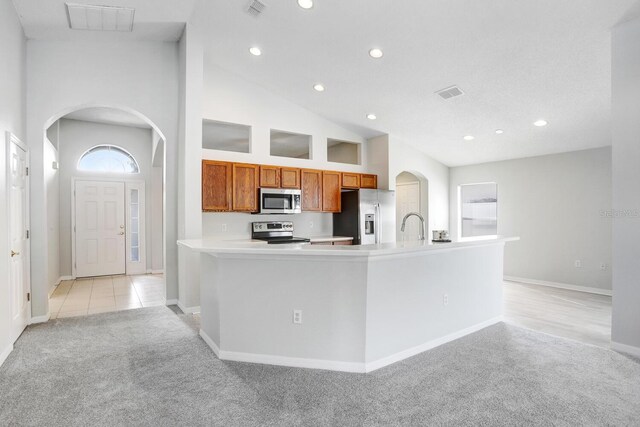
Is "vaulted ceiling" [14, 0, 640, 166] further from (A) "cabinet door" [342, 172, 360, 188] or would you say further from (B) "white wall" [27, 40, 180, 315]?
(A) "cabinet door" [342, 172, 360, 188]

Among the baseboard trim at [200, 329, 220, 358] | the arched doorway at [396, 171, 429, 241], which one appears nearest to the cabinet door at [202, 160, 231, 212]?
the baseboard trim at [200, 329, 220, 358]

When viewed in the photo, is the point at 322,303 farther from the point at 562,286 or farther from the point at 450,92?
the point at 562,286

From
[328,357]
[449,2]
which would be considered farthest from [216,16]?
[328,357]

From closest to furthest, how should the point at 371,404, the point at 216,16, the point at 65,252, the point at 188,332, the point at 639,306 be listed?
the point at 371,404 → the point at 639,306 → the point at 188,332 → the point at 216,16 → the point at 65,252

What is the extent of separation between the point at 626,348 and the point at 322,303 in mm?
2658

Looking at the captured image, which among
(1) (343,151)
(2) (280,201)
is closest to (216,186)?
(2) (280,201)

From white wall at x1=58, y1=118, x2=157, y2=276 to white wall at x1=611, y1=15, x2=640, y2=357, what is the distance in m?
7.43

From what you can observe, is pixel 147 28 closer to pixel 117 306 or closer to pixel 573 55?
pixel 117 306

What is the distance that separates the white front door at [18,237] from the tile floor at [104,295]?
64cm

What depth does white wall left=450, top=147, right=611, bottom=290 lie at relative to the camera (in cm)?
565

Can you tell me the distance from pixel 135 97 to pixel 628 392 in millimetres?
5527

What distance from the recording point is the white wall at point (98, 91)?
3980 millimetres

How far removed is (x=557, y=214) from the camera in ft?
20.1

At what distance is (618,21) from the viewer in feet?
10.2
